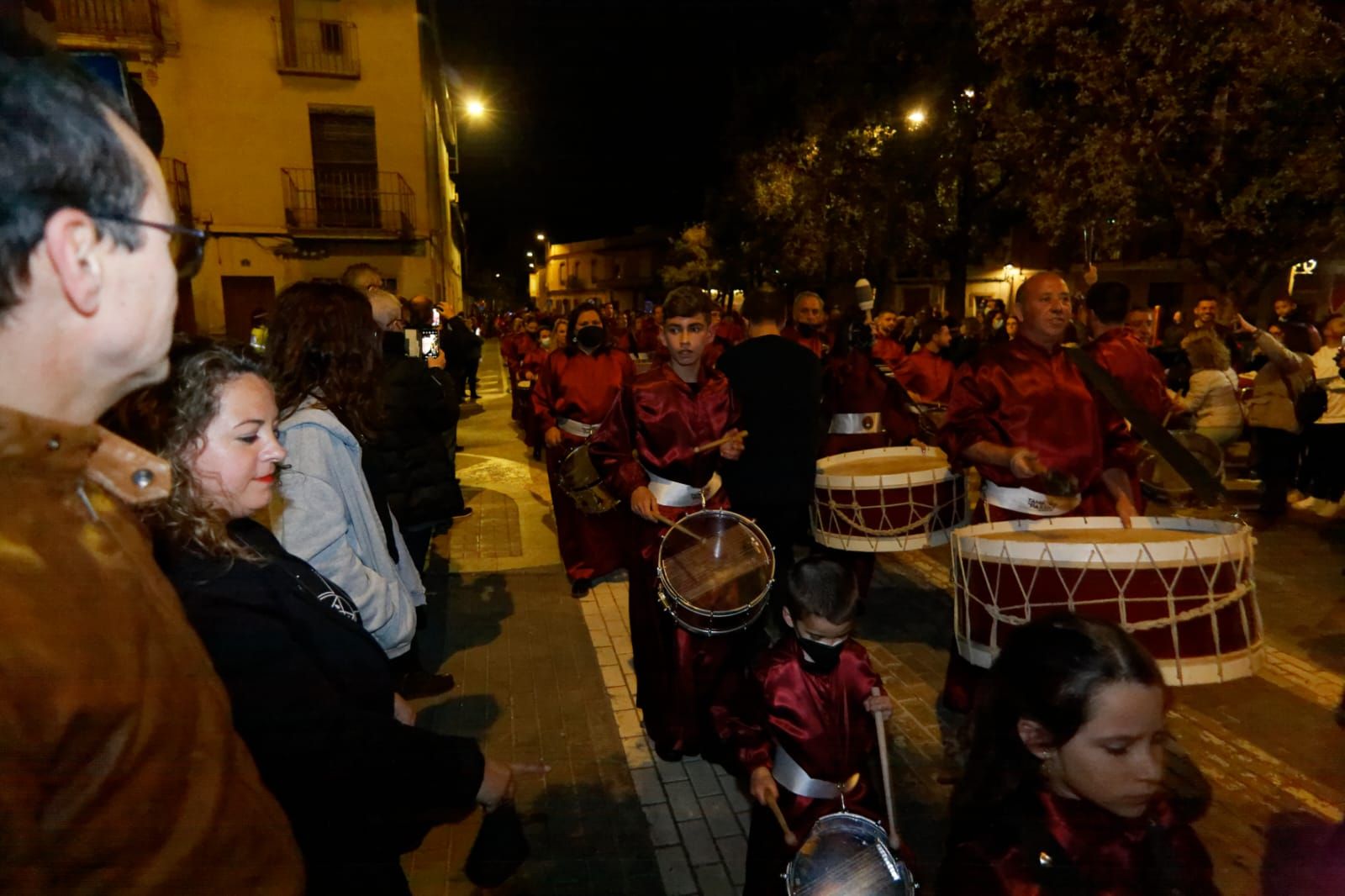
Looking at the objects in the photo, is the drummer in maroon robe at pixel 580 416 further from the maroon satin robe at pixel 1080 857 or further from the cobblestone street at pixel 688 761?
the maroon satin robe at pixel 1080 857

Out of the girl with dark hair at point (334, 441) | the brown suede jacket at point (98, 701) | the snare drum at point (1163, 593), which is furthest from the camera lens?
the snare drum at point (1163, 593)

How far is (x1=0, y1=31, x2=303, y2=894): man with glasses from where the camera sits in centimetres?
79

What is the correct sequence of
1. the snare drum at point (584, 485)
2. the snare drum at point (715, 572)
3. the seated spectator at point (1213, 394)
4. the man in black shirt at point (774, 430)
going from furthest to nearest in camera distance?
the seated spectator at point (1213, 394) → the snare drum at point (584, 485) → the man in black shirt at point (774, 430) → the snare drum at point (715, 572)

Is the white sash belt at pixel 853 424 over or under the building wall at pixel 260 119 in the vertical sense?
under

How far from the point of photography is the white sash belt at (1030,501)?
3.76 m

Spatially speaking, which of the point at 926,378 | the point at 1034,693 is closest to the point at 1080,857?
the point at 1034,693

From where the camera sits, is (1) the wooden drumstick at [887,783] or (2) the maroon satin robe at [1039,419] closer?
(1) the wooden drumstick at [887,783]

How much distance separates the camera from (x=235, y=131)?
64.6ft

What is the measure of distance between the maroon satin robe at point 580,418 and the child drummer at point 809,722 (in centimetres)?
335

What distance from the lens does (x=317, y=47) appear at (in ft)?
65.8

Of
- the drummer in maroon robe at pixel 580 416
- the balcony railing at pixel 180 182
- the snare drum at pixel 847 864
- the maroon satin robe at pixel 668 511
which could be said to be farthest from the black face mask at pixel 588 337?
the balcony railing at pixel 180 182

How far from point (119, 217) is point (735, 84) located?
87.3 feet

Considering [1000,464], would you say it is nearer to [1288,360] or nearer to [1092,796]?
[1092,796]

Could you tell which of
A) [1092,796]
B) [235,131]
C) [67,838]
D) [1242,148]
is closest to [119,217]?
[67,838]
